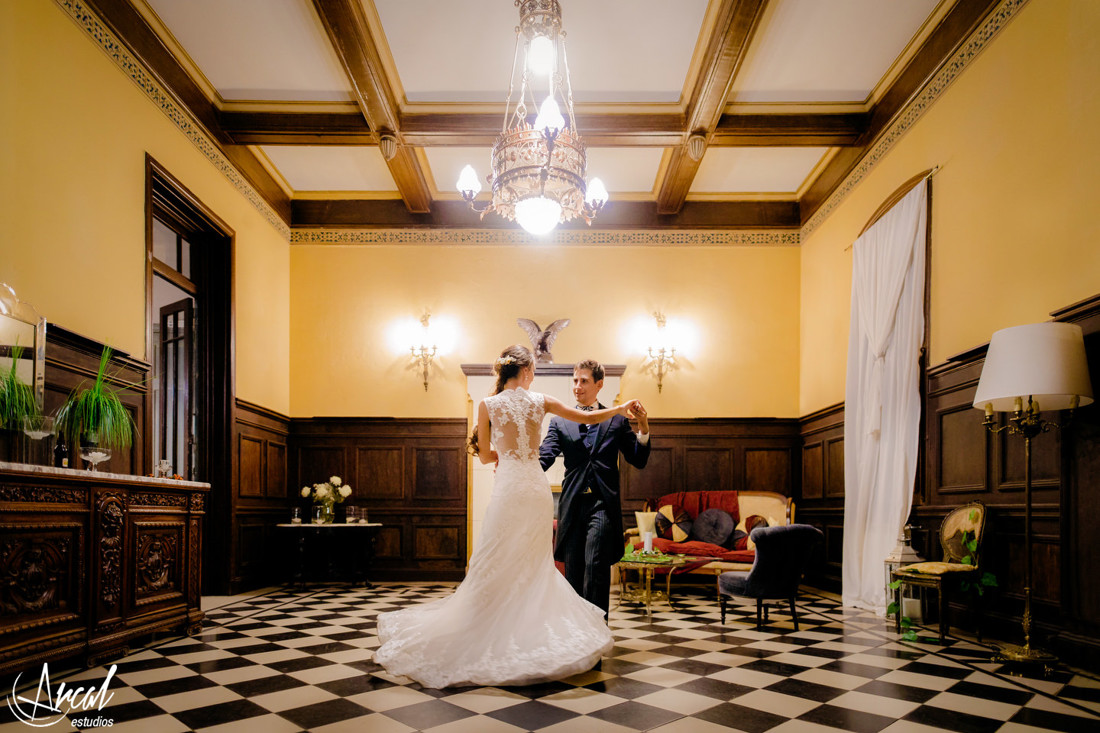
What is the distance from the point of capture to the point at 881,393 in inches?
271

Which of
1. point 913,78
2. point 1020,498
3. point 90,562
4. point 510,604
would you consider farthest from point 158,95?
point 1020,498

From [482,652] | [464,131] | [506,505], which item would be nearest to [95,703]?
[482,652]

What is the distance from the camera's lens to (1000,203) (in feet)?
17.3

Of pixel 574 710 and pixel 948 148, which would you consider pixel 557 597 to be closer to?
pixel 574 710

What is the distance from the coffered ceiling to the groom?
3.28 meters

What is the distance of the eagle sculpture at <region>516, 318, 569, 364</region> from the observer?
9.50 metres

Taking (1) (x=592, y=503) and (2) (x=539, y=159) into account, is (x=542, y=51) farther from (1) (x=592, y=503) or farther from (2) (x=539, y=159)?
(1) (x=592, y=503)

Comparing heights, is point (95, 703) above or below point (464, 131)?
below

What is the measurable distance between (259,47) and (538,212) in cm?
316

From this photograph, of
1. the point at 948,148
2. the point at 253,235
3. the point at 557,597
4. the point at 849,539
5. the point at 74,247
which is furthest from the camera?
the point at 253,235

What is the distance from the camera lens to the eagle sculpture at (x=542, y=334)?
31.2ft

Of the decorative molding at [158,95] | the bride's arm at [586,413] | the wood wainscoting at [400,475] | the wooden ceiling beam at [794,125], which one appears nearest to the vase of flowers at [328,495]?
the wood wainscoting at [400,475]

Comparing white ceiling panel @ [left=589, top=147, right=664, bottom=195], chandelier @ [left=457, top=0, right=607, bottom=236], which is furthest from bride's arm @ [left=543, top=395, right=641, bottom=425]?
white ceiling panel @ [left=589, top=147, right=664, bottom=195]

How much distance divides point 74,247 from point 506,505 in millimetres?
3512
